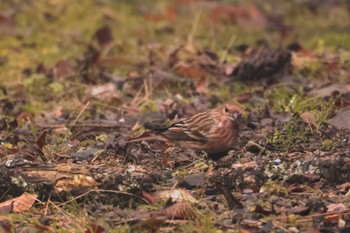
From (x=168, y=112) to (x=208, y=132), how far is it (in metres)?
1.72

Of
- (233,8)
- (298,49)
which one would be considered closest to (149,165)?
(298,49)

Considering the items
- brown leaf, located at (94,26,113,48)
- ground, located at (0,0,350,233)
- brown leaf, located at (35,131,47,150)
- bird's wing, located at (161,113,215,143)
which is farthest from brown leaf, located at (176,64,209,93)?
brown leaf, located at (35,131,47,150)

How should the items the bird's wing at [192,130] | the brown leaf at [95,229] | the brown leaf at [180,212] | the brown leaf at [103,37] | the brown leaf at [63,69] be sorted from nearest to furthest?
the brown leaf at [95,229] → the brown leaf at [180,212] → the bird's wing at [192,130] → the brown leaf at [63,69] → the brown leaf at [103,37]

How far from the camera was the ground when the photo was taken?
5242 mm

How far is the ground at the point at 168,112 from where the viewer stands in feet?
Answer: 17.2

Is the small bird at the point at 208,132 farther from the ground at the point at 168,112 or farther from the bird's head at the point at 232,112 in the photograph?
the ground at the point at 168,112

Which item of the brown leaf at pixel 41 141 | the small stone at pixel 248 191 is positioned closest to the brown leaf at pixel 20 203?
the brown leaf at pixel 41 141

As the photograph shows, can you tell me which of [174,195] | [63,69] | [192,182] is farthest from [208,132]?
[63,69]

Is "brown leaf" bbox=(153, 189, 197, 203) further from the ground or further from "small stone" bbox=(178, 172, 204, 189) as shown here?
"small stone" bbox=(178, 172, 204, 189)

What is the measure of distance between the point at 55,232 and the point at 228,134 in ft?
4.91

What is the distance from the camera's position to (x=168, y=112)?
7.73 m

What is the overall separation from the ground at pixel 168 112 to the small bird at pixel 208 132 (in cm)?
10

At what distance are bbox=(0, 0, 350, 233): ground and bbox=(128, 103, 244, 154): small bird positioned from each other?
10 cm

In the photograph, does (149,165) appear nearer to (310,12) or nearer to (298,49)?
(298,49)
